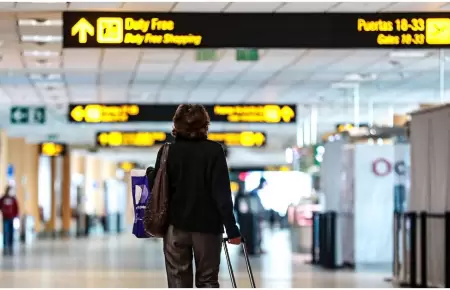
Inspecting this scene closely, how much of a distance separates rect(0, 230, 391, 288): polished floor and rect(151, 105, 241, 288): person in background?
27.7ft

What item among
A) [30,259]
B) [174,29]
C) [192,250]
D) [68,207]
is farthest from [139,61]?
[68,207]

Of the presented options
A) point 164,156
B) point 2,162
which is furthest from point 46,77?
point 164,156

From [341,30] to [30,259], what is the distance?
14269 millimetres

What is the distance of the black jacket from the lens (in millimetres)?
6945

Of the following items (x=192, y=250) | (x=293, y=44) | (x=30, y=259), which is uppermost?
(x=293, y=44)

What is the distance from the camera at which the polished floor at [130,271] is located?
16.4 metres

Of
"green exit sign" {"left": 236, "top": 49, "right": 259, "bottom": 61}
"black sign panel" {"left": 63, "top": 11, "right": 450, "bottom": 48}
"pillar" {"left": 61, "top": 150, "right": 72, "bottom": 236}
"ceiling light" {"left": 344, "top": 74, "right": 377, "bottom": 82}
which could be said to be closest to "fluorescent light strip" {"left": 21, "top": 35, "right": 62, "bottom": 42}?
"green exit sign" {"left": 236, "top": 49, "right": 259, "bottom": 61}

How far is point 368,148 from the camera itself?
20984 mm

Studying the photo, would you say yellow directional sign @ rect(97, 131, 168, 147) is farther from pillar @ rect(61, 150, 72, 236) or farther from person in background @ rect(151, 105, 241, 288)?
person in background @ rect(151, 105, 241, 288)

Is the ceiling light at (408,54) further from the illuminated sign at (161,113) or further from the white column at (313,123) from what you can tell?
the white column at (313,123)

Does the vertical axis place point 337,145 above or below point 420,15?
below

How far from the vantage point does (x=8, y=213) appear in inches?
1145

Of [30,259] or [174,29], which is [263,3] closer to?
[174,29]

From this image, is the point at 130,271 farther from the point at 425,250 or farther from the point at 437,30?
the point at 437,30
